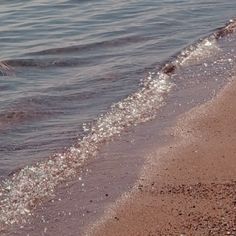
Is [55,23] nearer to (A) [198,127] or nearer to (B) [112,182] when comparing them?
(A) [198,127]

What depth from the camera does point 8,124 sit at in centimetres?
584

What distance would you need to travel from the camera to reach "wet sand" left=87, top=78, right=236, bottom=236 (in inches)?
147

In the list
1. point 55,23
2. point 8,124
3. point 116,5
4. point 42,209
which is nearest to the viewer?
point 42,209

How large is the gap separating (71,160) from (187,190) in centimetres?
112

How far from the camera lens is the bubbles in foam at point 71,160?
4.31 meters

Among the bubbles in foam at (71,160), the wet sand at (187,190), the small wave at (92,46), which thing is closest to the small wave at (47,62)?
the small wave at (92,46)

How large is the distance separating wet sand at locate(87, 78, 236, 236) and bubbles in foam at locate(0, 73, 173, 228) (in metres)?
0.52

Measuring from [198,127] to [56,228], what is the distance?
172 cm

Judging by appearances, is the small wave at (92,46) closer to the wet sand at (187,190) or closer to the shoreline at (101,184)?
the shoreline at (101,184)

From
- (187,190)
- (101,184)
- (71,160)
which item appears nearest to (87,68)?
(71,160)

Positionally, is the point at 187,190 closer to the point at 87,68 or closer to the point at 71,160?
the point at 71,160

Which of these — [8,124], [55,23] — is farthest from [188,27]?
[8,124]

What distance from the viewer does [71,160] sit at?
4926 millimetres

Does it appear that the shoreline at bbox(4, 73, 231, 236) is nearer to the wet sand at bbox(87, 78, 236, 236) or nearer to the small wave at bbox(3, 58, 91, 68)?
the wet sand at bbox(87, 78, 236, 236)
